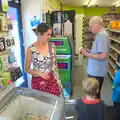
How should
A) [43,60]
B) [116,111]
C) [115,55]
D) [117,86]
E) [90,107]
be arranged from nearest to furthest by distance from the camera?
[90,107], [43,60], [117,86], [116,111], [115,55]

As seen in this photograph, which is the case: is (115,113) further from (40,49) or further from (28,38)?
(28,38)

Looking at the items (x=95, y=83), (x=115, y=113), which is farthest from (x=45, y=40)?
(x=115, y=113)

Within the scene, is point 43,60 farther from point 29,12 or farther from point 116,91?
point 29,12

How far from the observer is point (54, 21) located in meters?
5.22

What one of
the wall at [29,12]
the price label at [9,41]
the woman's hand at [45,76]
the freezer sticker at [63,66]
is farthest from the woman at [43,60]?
the wall at [29,12]

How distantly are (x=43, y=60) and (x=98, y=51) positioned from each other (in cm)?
87

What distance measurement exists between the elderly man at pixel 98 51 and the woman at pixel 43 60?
28.4 inches

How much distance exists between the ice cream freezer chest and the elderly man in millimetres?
1291

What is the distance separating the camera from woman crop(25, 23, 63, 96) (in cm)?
236

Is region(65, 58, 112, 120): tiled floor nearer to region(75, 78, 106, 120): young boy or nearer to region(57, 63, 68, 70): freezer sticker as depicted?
region(57, 63, 68, 70): freezer sticker

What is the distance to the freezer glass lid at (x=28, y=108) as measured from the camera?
1.57 metres

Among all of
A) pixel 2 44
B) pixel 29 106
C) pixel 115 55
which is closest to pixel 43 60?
pixel 2 44

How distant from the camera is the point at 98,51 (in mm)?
2812

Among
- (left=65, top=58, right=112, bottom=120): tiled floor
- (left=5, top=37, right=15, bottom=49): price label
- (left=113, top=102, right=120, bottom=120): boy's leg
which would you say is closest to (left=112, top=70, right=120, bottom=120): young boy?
(left=113, top=102, right=120, bottom=120): boy's leg
